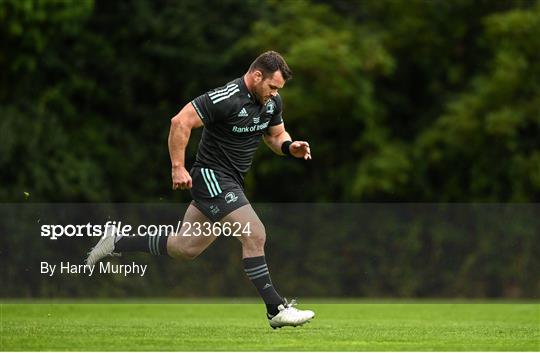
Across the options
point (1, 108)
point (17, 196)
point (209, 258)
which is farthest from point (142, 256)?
point (1, 108)

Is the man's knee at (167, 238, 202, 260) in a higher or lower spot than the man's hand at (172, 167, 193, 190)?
lower

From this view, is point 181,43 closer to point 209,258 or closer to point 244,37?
point 244,37

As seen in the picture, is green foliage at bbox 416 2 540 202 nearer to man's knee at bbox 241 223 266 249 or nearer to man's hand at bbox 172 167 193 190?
man's knee at bbox 241 223 266 249

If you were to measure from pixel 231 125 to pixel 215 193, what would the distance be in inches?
21.7

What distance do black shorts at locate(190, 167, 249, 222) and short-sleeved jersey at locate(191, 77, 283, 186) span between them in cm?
8

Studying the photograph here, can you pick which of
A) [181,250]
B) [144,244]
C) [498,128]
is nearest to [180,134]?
[181,250]

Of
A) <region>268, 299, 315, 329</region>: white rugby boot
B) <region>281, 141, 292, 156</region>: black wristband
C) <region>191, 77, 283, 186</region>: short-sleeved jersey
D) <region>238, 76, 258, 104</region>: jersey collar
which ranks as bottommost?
<region>268, 299, 315, 329</region>: white rugby boot

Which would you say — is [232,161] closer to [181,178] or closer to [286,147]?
[286,147]

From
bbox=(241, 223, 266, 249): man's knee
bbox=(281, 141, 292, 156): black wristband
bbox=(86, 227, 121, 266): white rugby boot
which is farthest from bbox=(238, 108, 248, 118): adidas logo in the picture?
bbox=(86, 227, 121, 266): white rugby boot

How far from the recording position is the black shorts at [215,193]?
9000mm

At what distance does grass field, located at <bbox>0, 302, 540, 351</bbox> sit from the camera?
7777 millimetres

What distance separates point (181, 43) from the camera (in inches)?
910

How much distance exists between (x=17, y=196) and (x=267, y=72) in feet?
39.1

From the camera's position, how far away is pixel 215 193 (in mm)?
9062
